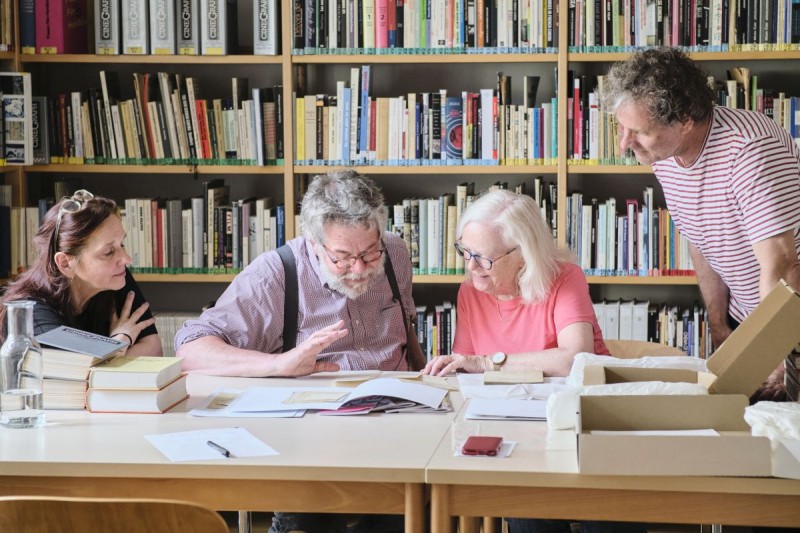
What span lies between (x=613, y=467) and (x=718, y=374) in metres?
0.42

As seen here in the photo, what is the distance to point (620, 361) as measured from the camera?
229cm

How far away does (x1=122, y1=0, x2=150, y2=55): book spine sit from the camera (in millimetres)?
3930

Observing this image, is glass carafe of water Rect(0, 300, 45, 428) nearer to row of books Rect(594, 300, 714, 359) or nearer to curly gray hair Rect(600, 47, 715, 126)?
curly gray hair Rect(600, 47, 715, 126)

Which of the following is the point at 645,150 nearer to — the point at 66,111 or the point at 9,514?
the point at 9,514

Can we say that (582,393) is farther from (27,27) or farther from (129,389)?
(27,27)

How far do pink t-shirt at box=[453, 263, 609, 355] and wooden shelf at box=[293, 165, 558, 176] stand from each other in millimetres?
1072

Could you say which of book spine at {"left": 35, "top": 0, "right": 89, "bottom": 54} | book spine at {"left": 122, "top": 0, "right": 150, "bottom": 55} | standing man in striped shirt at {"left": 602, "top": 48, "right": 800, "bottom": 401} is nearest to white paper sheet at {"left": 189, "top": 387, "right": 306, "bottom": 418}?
standing man in striped shirt at {"left": 602, "top": 48, "right": 800, "bottom": 401}

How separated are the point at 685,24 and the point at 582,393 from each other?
7.49 ft

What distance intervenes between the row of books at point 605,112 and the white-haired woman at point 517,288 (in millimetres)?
1099

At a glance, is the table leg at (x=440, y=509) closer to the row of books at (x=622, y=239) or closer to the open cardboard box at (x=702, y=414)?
the open cardboard box at (x=702, y=414)

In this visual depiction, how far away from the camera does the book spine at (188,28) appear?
12.9 feet

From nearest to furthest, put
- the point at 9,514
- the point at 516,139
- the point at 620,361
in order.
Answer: the point at 9,514 < the point at 620,361 < the point at 516,139

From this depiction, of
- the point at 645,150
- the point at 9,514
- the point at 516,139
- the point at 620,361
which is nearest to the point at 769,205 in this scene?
the point at 645,150

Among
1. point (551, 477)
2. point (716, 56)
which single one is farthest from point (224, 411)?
point (716, 56)
